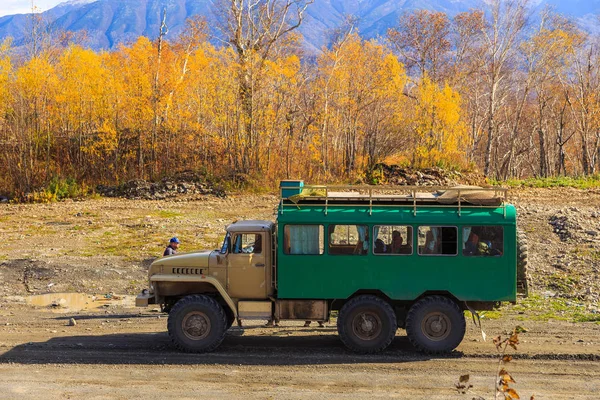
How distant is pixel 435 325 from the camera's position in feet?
39.4

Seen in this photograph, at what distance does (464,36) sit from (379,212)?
122ft

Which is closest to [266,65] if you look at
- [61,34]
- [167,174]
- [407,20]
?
[167,174]

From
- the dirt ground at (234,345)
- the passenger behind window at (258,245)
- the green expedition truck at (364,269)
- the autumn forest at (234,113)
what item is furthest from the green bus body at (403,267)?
the autumn forest at (234,113)

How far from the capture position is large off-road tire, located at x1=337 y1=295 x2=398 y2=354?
12.0 m

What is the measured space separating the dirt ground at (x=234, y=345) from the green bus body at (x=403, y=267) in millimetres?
1145

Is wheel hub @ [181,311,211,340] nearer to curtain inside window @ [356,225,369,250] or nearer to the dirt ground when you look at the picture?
the dirt ground

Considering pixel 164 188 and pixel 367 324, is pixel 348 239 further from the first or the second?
pixel 164 188

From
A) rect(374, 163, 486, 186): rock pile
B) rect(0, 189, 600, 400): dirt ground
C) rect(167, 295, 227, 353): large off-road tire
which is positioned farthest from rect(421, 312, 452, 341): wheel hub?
rect(374, 163, 486, 186): rock pile

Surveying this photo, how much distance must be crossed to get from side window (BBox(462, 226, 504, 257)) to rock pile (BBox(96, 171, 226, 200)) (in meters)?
20.6

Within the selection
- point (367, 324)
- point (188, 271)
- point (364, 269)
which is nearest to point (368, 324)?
point (367, 324)

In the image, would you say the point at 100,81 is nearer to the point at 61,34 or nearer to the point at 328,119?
the point at 328,119

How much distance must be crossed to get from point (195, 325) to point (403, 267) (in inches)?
151

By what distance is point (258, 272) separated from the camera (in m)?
12.2

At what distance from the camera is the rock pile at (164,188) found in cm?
3128
